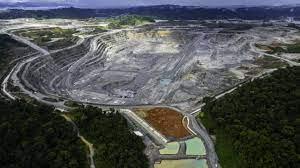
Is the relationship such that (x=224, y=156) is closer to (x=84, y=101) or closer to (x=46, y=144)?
(x=46, y=144)

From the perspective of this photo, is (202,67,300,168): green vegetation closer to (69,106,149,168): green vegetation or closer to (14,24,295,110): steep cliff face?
(69,106,149,168): green vegetation

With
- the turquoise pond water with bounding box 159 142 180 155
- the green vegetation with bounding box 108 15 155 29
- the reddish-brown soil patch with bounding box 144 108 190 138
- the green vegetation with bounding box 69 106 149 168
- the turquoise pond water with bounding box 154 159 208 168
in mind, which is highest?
the green vegetation with bounding box 108 15 155 29

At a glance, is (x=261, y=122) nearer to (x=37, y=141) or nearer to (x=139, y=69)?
(x=37, y=141)

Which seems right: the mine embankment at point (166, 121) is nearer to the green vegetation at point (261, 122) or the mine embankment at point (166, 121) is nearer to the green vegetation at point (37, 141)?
the green vegetation at point (261, 122)

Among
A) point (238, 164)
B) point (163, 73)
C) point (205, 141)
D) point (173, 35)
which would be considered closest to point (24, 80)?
point (163, 73)

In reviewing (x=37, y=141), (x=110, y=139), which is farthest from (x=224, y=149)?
(x=37, y=141)

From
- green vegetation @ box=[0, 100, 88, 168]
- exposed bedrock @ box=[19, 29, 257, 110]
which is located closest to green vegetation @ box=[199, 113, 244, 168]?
exposed bedrock @ box=[19, 29, 257, 110]
